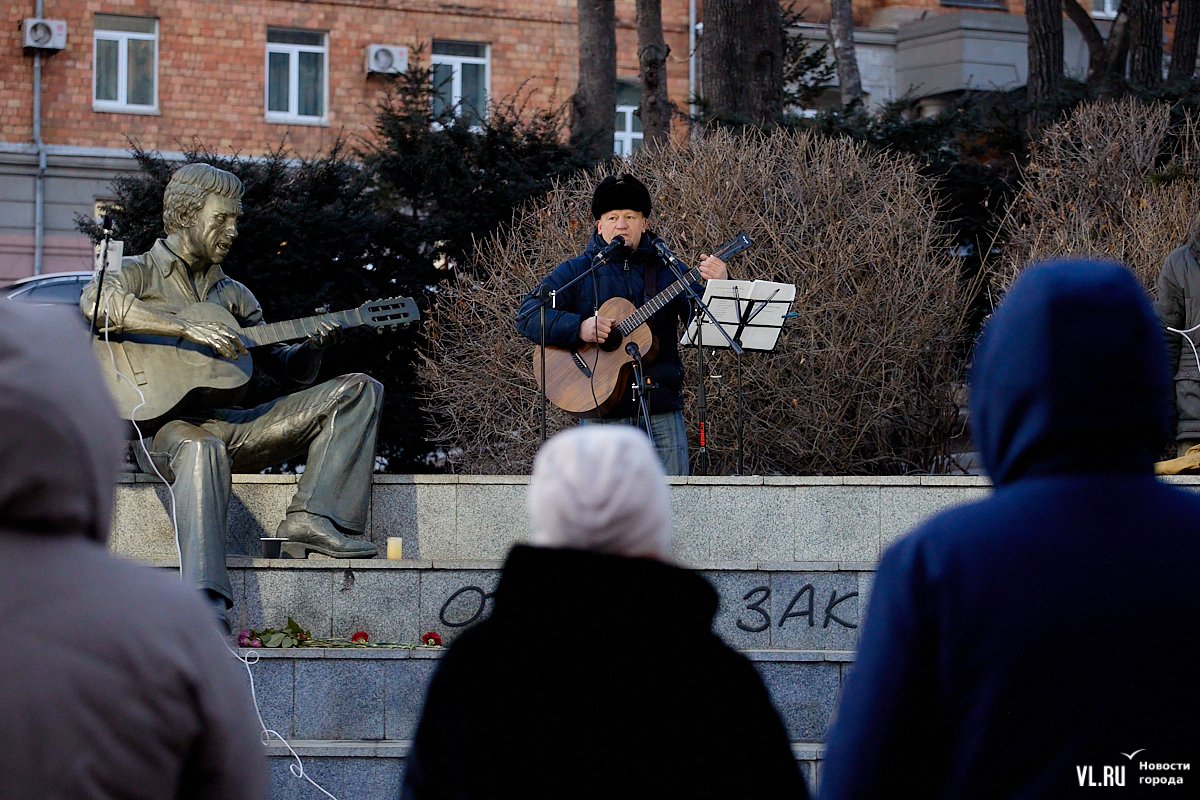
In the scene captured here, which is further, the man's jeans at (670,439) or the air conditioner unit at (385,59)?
the air conditioner unit at (385,59)

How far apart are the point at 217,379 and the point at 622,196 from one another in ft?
7.02

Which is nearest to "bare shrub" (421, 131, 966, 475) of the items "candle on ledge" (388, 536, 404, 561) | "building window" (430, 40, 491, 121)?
"candle on ledge" (388, 536, 404, 561)

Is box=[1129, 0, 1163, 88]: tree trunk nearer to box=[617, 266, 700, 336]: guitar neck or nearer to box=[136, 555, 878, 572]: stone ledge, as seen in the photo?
box=[617, 266, 700, 336]: guitar neck

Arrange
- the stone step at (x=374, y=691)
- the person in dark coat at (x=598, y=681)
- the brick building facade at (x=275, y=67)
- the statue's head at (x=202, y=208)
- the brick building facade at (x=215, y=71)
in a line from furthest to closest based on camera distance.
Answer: the brick building facade at (x=275, y=67), the brick building facade at (x=215, y=71), the statue's head at (x=202, y=208), the stone step at (x=374, y=691), the person in dark coat at (x=598, y=681)

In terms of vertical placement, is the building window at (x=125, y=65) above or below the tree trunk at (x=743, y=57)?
above

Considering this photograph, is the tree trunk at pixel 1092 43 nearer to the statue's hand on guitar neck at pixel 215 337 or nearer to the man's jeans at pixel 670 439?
the man's jeans at pixel 670 439

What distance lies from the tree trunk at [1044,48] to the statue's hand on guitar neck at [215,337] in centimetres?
1172

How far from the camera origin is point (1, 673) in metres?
1.91

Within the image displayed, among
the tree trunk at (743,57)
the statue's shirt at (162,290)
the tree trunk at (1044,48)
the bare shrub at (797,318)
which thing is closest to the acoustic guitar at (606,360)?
the statue's shirt at (162,290)

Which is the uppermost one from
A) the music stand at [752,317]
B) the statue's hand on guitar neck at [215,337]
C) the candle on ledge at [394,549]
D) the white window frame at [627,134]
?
the white window frame at [627,134]

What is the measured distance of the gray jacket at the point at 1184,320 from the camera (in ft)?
27.5

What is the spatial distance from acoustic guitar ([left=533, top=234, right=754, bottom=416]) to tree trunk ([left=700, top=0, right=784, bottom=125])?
7837mm

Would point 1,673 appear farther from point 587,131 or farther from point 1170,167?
point 587,131

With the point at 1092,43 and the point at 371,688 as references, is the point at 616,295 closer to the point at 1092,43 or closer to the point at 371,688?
the point at 371,688
